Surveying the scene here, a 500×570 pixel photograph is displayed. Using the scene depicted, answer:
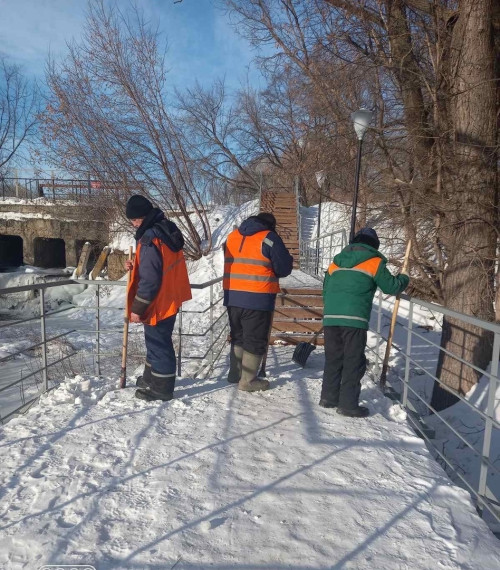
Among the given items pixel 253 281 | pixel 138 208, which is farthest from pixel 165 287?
pixel 253 281

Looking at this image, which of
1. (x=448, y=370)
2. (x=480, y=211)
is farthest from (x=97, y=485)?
(x=480, y=211)

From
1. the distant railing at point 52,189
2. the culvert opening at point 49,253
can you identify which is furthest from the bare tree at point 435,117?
the culvert opening at point 49,253

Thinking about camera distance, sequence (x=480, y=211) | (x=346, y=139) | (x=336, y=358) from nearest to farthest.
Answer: (x=336, y=358) → (x=480, y=211) → (x=346, y=139)

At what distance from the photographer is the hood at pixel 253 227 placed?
392 centimetres

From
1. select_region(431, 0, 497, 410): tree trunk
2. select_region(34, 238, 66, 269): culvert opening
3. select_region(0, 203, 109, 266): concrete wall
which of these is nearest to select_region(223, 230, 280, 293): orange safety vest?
select_region(431, 0, 497, 410): tree trunk

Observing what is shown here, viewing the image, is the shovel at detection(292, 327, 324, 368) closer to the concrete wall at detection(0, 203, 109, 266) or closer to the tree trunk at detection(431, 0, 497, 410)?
the tree trunk at detection(431, 0, 497, 410)

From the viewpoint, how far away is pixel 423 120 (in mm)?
6789

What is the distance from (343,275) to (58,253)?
2514 cm

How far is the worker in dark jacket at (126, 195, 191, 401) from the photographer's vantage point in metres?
3.46

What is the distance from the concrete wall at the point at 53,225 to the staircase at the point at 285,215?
8.14 m

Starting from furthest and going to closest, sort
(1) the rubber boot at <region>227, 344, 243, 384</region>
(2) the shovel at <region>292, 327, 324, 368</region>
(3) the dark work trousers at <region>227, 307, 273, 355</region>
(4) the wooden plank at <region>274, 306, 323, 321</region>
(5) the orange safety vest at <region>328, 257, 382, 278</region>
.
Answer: (4) the wooden plank at <region>274, 306, 323, 321</region> → (2) the shovel at <region>292, 327, 324, 368</region> → (1) the rubber boot at <region>227, 344, 243, 384</region> → (3) the dark work trousers at <region>227, 307, 273, 355</region> → (5) the orange safety vest at <region>328, 257, 382, 278</region>

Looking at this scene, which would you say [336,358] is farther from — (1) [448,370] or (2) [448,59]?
(2) [448,59]

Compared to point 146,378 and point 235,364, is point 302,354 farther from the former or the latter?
point 146,378

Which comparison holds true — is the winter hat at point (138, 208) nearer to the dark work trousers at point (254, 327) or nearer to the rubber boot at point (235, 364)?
the dark work trousers at point (254, 327)
